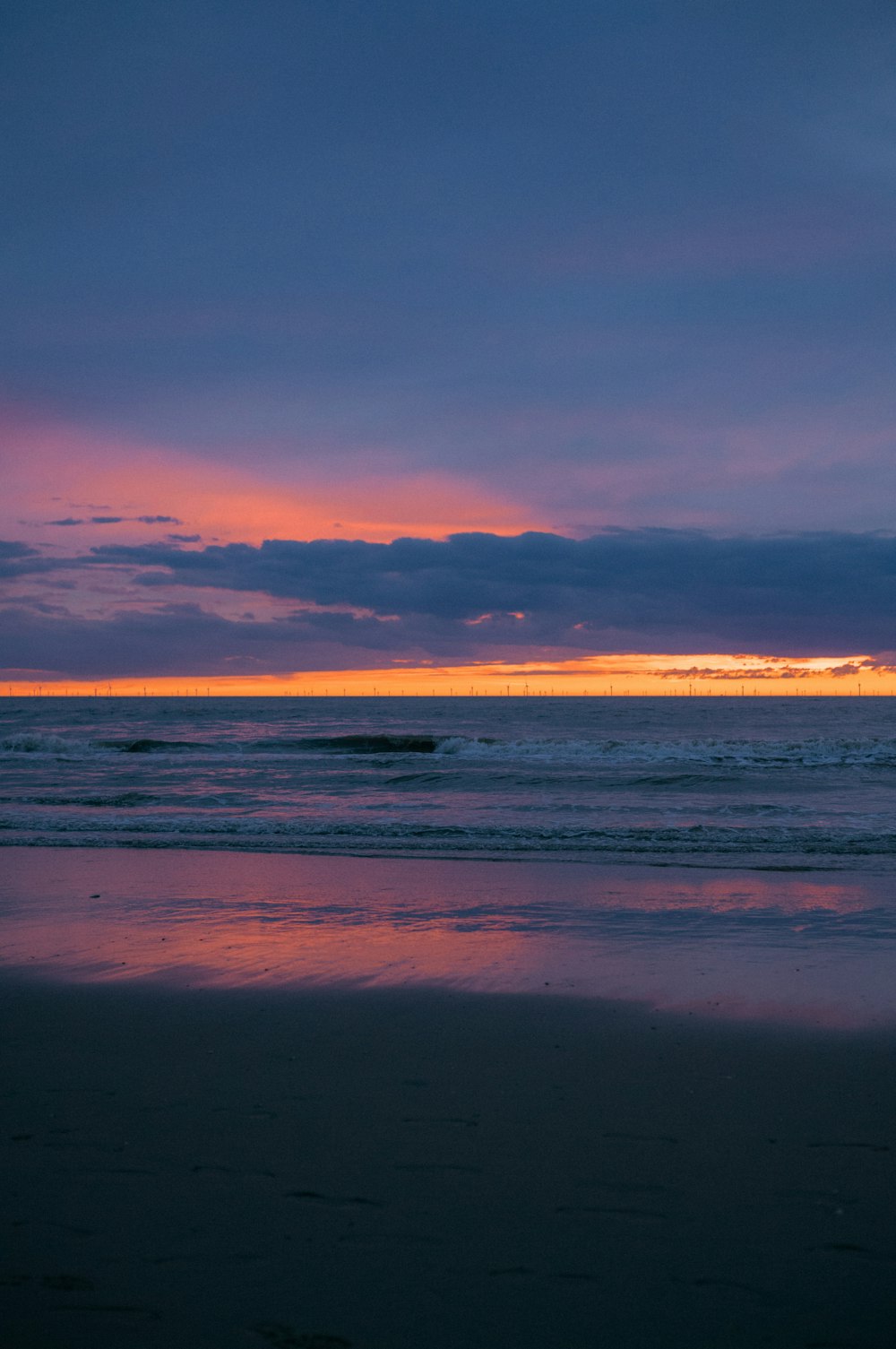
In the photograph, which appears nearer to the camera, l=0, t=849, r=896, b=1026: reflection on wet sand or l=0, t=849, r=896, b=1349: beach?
l=0, t=849, r=896, b=1349: beach

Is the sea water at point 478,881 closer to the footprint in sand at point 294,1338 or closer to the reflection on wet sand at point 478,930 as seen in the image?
the reflection on wet sand at point 478,930

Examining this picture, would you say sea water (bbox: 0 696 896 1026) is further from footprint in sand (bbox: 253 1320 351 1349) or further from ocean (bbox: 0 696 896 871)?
footprint in sand (bbox: 253 1320 351 1349)

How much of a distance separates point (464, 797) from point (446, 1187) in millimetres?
19913

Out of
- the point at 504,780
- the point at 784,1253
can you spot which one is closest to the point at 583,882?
the point at 784,1253

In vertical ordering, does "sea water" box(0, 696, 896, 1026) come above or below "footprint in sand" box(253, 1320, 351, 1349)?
below

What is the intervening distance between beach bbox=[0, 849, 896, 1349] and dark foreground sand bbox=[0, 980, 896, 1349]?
0.01 m

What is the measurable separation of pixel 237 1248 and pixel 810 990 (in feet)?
16.7

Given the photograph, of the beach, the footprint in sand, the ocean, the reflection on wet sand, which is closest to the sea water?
the reflection on wet sand

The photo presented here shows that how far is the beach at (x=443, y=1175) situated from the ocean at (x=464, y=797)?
26.1 ft

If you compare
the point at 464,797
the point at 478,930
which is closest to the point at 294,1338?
the point at 478,930

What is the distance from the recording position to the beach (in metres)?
3.20

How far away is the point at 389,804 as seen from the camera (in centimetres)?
2216

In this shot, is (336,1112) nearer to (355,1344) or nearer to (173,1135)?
(173,1135)

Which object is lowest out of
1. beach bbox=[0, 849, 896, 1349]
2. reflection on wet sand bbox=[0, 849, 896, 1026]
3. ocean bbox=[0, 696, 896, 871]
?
ocean bbox=[0, 696, 896, 871]
